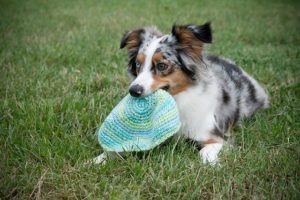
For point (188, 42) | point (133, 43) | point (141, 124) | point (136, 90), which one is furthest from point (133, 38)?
point (141, 124)

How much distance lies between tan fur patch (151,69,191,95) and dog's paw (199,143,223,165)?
57 cm

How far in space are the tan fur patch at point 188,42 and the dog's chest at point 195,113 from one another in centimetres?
33

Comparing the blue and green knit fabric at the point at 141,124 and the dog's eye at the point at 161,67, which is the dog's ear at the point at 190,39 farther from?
the blue and green knit fabric at the point at 141,124

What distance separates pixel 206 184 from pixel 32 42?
576 centimetres

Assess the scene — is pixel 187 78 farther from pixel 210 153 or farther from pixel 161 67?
pixel 210 153

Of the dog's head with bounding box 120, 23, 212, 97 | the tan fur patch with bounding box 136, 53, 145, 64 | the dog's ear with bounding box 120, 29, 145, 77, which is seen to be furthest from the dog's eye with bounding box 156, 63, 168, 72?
the dog's ear with bounding box 120, 29, 145, 77

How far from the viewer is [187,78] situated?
13.8 feet

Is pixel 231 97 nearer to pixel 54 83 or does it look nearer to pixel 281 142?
pixel 281 142

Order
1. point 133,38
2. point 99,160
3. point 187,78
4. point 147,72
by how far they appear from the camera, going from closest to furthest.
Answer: point 99,160, point 147,72, point 187,78, point 133,38

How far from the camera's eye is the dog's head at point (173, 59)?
13.3 feet

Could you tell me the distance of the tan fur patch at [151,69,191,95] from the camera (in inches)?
158

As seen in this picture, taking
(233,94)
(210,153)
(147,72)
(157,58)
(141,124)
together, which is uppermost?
(157,58)

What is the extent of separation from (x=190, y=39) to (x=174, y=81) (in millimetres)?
428

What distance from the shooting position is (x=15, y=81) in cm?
573
